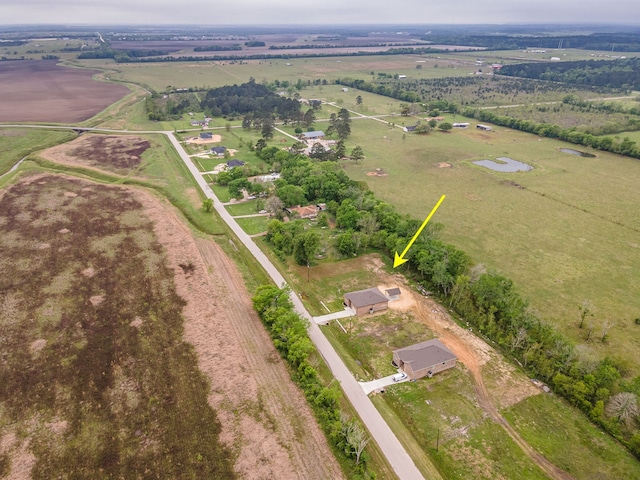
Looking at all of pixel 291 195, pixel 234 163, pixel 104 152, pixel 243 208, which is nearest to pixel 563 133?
pixel 291 195

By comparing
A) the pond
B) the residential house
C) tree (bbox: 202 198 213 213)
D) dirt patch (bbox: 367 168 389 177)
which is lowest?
the pond

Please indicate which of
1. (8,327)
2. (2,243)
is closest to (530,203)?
(8,327)

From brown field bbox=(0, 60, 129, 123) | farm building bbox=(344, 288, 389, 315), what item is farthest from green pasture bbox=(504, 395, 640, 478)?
brown field bbox=(0, 60, 129, 123)

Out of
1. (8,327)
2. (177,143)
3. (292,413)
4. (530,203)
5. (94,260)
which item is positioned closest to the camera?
(292,413)

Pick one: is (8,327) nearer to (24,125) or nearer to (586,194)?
(586,194)

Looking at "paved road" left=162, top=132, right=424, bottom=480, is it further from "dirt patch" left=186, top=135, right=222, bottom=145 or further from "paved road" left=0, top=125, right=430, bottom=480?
"dirt patch" left=186, top=135, right=222, bottom=145

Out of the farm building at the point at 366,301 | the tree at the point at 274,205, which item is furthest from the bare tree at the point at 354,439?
the tree at the point at 274,205
